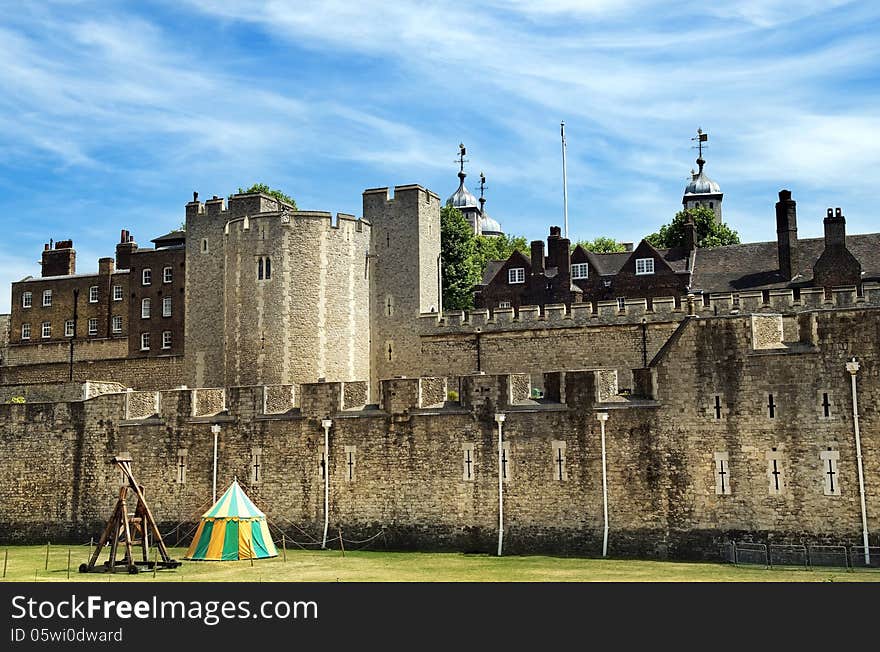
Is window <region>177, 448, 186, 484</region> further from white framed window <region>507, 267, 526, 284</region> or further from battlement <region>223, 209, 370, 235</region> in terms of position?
white framed window <region>507, 267, 526, 284</region>

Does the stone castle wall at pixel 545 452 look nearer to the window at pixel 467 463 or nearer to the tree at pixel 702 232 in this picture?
the window at pixel 467 463

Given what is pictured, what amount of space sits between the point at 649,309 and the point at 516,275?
14.9m

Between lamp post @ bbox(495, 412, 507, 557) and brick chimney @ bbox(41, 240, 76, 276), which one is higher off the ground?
brick chimney @ bbox(41, 240, 76, 276)

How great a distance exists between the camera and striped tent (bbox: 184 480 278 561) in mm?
27469

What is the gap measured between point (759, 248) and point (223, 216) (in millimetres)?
24303

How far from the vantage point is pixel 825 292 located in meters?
38.1

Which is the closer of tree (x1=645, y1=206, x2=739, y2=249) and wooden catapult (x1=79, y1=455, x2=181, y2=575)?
wooden catapult (x1=79, y1=455, x2=181, y2=575)

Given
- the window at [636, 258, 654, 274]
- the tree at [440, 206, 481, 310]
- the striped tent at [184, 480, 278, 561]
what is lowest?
the striped tent at [184, 480, 278, 561]

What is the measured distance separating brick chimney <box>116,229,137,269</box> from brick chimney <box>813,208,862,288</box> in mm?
36019

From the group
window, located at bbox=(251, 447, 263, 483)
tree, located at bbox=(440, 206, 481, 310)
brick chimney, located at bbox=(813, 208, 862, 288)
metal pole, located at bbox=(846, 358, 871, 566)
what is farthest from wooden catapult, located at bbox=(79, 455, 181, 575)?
tree, located at bbox=(440, 206, 481, 310)

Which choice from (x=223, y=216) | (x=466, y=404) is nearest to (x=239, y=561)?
(x=466, y=404)

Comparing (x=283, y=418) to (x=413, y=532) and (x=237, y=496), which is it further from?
(x=413, y=532)

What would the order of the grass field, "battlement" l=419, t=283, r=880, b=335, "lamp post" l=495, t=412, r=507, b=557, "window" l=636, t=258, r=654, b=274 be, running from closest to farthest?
the grass field
"lamp post" l=495, t=412, r=507, b=557
"battlement" l=419, t=283, r=880, b=335
"window" l=636, t=258, r=654, b=274

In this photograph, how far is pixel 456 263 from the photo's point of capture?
60125 mm
